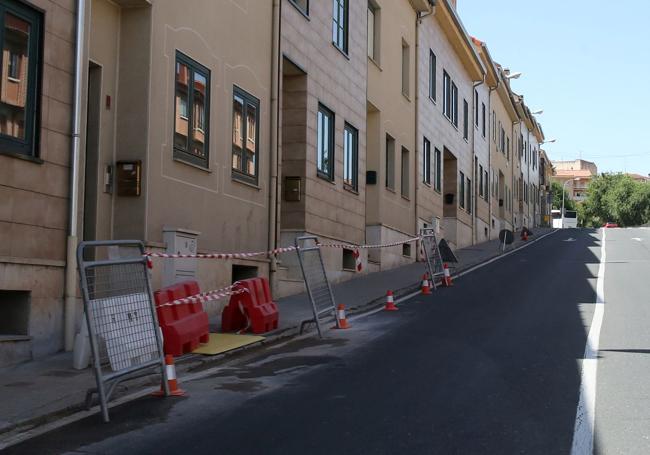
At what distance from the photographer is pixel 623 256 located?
87.8 feet

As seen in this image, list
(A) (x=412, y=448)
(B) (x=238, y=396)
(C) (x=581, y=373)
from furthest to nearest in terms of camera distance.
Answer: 1. (C) (x=581, y=373)
2. (B) (x=238, y=396)
3. (A) (x=412, y=448)

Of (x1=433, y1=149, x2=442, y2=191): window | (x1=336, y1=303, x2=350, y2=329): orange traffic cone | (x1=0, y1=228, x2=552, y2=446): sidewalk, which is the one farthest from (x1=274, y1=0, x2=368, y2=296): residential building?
(x1=433, y1=149, x2=442, y2=191): window

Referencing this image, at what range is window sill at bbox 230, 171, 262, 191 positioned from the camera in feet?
44.3

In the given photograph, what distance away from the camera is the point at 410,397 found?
271 inches

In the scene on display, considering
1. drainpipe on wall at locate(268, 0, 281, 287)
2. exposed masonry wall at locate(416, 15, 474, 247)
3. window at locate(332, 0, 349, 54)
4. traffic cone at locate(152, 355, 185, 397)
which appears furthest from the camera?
exposed masonry wall at locate(416, 15, 474, 247)

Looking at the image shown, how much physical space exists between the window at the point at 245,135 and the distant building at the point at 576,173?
152969 millimetres

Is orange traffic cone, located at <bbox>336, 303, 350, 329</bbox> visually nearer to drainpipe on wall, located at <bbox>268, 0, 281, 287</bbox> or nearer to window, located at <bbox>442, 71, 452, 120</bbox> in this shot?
drainpipe on wall, located at <bbox>268, 0, 281, 287</bbox>

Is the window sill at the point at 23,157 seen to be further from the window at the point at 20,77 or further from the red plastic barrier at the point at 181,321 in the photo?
the red plastic barrier at the point at 181,321

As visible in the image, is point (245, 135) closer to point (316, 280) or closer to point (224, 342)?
point (316, 280)

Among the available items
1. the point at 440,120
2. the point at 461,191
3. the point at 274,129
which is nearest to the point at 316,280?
the point at 274,129

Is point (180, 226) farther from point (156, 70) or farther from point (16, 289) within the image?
point (16, 289)

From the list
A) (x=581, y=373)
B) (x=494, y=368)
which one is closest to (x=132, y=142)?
(x=494, y=368)

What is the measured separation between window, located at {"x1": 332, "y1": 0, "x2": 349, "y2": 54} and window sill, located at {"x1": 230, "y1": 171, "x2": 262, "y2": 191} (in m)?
5.70

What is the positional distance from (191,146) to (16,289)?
430 centimetres
